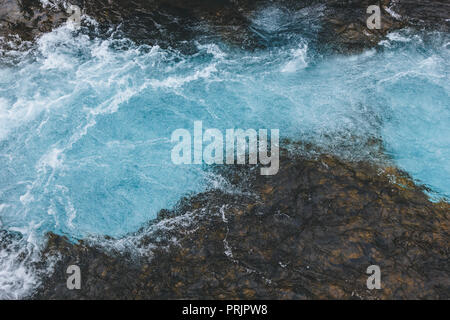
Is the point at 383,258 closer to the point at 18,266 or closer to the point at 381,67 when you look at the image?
the point at 381,67

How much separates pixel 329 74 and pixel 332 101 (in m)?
1.32

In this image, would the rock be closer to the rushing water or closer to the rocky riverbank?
the rocky riverbank

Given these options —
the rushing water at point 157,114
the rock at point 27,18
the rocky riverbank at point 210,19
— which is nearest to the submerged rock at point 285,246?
the rushing water at point 157,114

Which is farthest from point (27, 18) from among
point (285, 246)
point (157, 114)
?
point (285, 246)

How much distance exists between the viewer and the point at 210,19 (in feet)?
45.0

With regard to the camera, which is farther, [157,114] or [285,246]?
[157,114]

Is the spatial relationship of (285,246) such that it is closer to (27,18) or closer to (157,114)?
(157,114)

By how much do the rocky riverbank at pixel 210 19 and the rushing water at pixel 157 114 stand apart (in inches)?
22.3

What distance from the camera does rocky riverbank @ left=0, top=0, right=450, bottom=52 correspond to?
12977 millimetres

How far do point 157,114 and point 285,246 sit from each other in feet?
19.6

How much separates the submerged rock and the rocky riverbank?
242 inches

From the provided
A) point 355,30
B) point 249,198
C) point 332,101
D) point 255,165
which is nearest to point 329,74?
point 332,101

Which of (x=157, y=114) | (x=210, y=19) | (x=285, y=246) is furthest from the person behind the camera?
(x=210, y=19)

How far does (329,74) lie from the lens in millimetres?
11930
